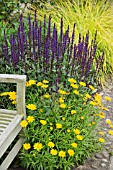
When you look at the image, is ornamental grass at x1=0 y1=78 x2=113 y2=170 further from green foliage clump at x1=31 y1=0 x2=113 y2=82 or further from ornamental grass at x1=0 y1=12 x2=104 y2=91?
green foliage clump at x1=31 y1=0 x2=113 y2=82

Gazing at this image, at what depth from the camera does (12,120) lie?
240 centimetres

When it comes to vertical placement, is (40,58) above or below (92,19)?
below

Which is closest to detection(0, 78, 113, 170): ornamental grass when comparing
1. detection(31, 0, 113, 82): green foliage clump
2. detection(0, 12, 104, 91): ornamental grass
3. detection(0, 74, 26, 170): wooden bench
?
detection(0, 74, 26, 170): wooden bench

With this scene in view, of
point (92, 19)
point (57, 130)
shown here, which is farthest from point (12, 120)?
point (92, 19)

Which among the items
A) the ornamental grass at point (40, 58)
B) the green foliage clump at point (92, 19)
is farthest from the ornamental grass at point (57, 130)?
the green foliage clump at point (92, 19)

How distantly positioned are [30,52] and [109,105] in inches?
45.0

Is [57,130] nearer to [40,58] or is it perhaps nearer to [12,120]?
[12,120]

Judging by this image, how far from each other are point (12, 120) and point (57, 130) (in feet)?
1.16

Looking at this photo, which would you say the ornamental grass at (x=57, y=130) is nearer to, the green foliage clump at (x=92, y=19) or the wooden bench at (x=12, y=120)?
the wooden bench at (x=12, y=120)

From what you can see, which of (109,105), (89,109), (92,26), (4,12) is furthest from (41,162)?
(4,12)

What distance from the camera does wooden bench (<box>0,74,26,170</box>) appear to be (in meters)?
2.26

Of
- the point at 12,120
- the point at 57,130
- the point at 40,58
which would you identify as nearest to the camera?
the point at 12,120

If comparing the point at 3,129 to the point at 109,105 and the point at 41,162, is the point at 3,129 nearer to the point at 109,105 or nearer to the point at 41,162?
the point at 41,162

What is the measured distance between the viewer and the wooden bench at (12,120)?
2.26m
